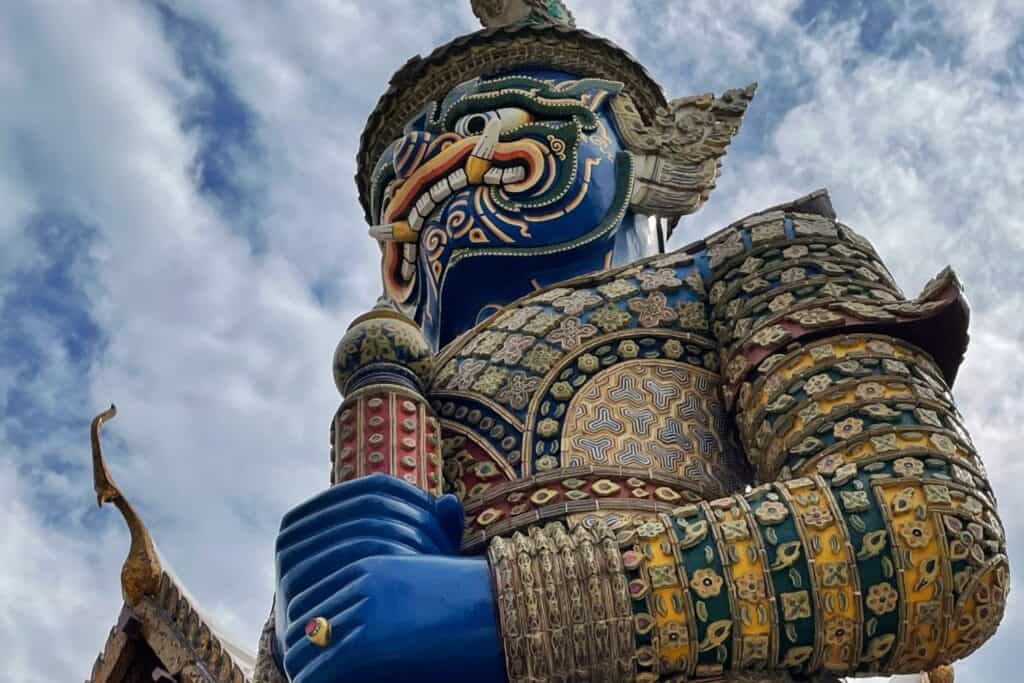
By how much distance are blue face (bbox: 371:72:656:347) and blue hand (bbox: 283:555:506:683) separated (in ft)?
5.38

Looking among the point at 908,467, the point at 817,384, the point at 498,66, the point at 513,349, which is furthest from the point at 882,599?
the point at 498,66

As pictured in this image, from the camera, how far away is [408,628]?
9.20ft

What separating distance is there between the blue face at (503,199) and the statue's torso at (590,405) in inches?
15.0

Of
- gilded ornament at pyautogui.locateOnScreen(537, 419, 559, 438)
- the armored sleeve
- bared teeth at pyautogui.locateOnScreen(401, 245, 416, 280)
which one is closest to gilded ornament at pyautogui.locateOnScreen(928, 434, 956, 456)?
the armored sleeve

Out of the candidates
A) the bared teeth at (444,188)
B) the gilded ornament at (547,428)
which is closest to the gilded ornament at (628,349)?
the gilded ornament at (547,428)

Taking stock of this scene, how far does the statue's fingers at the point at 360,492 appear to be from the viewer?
313 centimetres

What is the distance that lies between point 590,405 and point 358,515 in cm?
79

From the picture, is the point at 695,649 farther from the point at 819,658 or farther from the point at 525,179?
the point at 525,179

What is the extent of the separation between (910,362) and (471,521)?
3.85ft

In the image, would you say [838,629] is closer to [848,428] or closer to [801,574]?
[801,574]

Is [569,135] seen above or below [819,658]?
above

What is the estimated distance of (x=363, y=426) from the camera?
346 cm

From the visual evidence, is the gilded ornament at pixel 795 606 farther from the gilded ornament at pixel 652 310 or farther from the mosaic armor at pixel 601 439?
the gilded ornament at pixel 652 310

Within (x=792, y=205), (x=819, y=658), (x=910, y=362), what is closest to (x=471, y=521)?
(x=819, y=658)
